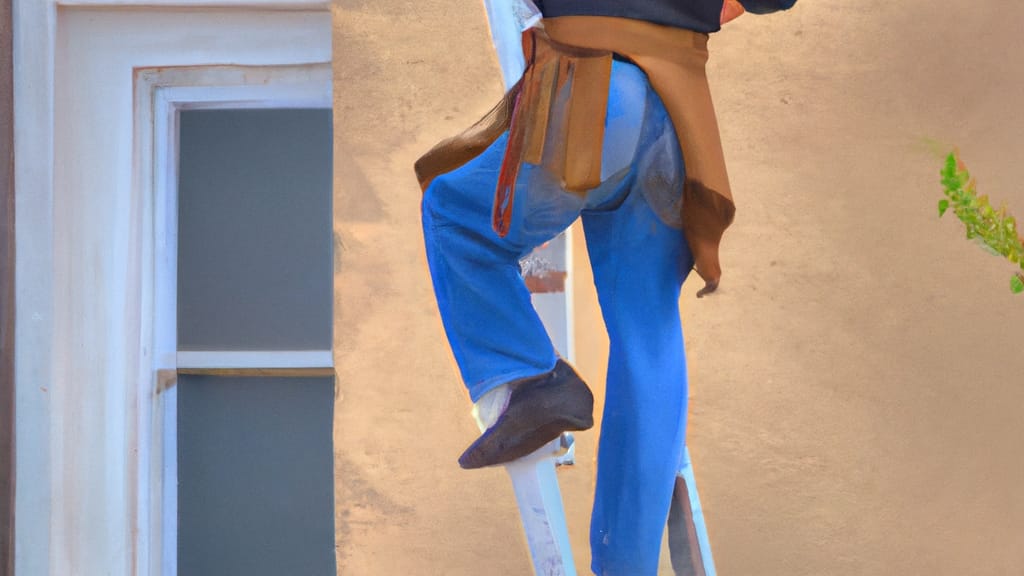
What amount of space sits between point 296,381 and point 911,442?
941mm

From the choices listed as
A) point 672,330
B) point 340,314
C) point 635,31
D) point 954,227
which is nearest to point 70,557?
point 340,314

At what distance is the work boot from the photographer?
144cm

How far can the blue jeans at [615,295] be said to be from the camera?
1.42m

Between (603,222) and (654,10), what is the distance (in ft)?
0.81

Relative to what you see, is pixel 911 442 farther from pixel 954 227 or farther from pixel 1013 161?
pixel 1013 161

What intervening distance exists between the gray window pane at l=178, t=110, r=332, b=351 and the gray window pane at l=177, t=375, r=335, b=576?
8cm

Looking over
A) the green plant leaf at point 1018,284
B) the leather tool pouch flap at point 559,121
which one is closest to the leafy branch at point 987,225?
the green plant leaf at point 1018,284

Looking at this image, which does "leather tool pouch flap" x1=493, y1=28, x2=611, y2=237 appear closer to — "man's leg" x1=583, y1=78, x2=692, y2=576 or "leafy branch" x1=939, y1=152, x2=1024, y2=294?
"man's leg" x1=583, y1=78, x2=692, y2=576

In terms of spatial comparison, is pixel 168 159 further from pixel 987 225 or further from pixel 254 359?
pixel 987 225

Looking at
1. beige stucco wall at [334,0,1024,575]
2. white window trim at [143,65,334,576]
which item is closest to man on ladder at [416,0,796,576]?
beige stucco wall at [334,0,1024,575]

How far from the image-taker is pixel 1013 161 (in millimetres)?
1752

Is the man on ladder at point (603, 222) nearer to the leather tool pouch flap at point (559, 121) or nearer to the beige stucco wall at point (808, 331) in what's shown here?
the leather tool pouch flap at point (559, 121)

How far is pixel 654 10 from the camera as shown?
141cm

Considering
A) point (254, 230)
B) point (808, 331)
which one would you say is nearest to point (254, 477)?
point (254, 230)
